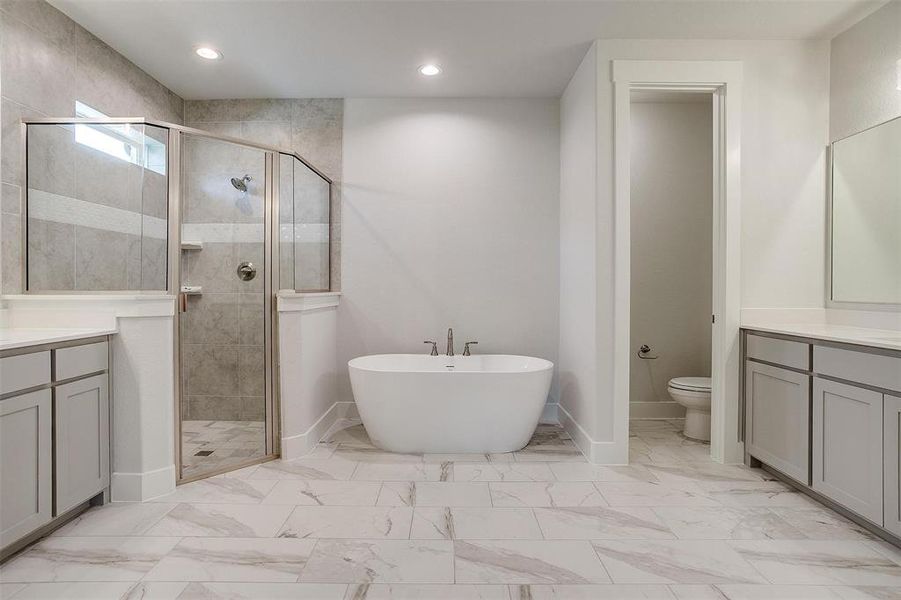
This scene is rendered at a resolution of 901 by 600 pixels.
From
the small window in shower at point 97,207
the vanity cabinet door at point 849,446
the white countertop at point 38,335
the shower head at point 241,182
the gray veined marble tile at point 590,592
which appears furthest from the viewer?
the shower head at point 241,182

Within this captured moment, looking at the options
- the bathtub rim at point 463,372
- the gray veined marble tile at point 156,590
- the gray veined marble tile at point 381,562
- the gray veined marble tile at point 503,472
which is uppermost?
the bathtub rim at point 463,372

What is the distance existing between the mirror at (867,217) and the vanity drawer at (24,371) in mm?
4065

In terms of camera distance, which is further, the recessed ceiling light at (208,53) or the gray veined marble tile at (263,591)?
the recessed ceiling light at (208,53)

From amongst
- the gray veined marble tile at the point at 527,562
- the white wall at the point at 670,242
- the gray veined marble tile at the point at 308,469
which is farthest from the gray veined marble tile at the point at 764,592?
the white wall at the point at 670,242

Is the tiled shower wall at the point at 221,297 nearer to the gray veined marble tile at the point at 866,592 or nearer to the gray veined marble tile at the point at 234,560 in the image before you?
the gray veined marble tile at the point at 234,560

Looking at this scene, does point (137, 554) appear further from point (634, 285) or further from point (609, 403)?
point (634, 285)

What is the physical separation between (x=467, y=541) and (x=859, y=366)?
6.12 ft

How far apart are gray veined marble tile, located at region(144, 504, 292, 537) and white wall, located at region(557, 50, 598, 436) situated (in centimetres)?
188

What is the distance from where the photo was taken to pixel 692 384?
3.34m

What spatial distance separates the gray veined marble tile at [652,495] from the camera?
7.63 ft

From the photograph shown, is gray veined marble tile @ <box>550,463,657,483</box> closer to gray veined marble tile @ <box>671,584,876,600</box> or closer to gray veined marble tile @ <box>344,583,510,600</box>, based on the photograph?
gray veined marble tile @ <box>671,584,876,600</box>

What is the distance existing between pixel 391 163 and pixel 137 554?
2.99 meters

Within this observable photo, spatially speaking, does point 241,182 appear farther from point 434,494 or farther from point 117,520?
point 434,494

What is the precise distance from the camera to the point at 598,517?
85.4 inches
